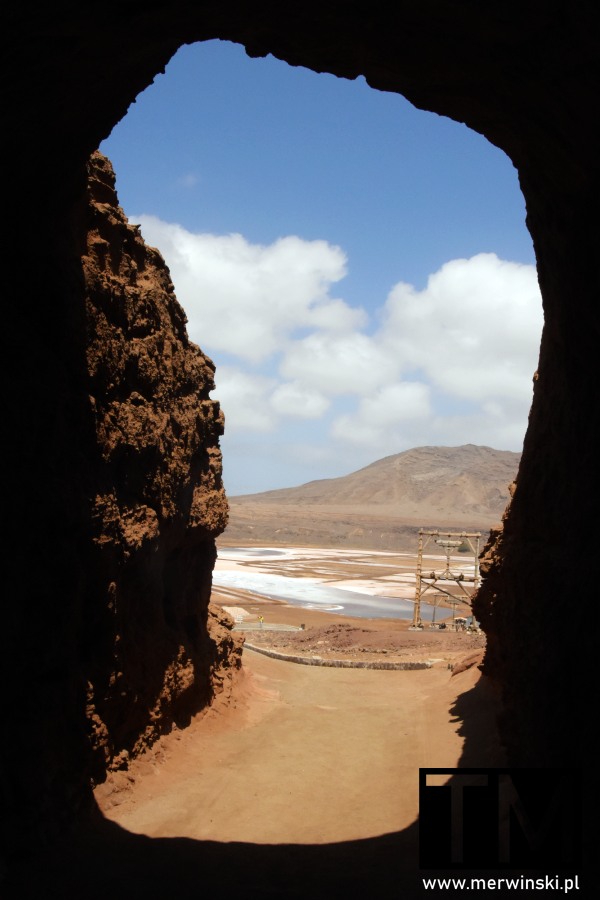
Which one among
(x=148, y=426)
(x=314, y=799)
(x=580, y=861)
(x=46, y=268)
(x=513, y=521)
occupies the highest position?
(x=46, y=268)

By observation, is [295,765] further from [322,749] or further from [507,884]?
[507,884]

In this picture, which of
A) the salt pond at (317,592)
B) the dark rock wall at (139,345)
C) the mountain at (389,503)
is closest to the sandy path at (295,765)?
the dark rock wall at (139,345)

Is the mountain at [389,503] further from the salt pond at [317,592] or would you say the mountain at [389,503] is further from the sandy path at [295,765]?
the sandy path at [295,765]

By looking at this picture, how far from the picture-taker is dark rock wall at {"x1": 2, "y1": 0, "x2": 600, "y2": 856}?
18.7 ft

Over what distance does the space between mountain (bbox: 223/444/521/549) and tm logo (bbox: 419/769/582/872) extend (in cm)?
8893

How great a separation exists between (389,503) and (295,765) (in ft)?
480

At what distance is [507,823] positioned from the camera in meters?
7.71

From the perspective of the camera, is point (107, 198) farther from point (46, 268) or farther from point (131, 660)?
point (131, 660)

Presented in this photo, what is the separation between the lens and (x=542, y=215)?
23.5ft

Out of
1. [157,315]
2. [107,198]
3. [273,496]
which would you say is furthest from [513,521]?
[273,496]

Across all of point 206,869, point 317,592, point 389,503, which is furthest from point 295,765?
point 389,503

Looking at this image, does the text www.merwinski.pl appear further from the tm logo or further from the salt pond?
the salt pond

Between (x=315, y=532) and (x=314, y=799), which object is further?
(x=315, y=532)

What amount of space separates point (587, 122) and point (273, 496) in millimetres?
183420
